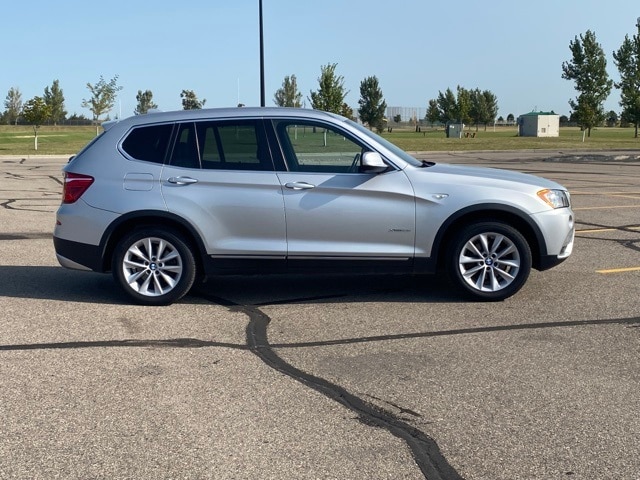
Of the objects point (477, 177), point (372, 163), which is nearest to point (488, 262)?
point (477, 177)

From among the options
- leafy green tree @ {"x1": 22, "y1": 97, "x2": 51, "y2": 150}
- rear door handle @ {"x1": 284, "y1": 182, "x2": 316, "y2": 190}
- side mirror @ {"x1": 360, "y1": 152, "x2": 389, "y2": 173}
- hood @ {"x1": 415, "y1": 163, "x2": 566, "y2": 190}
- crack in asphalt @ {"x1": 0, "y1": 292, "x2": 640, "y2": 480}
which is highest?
leafy green tree @ {"x1": 22, "y1": 97, "x2": 51, "y2": 150}

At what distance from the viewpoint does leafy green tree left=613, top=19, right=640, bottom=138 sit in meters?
62.0

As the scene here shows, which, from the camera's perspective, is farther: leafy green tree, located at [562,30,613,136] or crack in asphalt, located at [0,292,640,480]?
leafy green tree, located at [562,30,613,136]

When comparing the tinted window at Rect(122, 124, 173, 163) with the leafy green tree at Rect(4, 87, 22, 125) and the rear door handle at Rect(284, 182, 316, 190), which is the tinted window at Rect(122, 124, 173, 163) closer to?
the rear door handle at Rect(284, 182, 316, 190)

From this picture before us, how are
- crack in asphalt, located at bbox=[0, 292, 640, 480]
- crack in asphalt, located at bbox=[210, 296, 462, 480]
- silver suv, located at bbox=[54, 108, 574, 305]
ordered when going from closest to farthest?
crack in asphalt, located at bbox=[210, 296, 462, 480], crack in asphalt, located at bbox=[0, 292, 640, 480], silver suv, located at bbox=[54, 108, 574, 305]

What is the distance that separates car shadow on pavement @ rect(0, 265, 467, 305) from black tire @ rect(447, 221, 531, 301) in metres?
0.26

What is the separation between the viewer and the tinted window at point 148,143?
7.26 meters

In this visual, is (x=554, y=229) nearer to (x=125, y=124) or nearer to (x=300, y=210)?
(x=300, y=210)

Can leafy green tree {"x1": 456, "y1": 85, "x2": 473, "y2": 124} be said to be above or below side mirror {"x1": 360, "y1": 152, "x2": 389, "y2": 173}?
above

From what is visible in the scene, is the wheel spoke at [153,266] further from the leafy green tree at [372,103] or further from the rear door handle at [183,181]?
the leafy green tree at [372,103]

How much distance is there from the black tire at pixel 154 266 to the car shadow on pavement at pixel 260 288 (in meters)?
0.27

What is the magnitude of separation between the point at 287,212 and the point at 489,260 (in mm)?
1861

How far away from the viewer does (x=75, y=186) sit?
724cm

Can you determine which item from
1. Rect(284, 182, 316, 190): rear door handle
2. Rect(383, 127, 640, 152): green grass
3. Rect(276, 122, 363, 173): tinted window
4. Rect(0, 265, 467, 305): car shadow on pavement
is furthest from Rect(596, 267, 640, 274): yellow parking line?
Rect(383, 127, 640, 152): green grass
